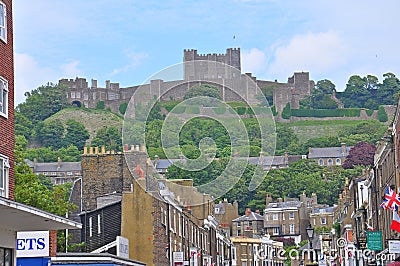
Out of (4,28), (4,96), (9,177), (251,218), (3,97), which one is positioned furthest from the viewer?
(251,218)

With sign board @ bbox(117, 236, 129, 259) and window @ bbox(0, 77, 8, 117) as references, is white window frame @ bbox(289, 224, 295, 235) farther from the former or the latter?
window @ bbox(0, 77, 8, 117)

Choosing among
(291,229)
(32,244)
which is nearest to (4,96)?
(32,244)

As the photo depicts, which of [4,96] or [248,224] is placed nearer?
[4,96]

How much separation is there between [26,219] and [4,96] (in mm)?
6679

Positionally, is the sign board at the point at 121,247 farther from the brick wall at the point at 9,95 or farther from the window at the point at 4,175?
the window at the point at 4,175

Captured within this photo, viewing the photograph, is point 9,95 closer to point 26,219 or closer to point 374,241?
point 26,219

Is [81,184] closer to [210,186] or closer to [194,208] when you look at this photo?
[194,208]

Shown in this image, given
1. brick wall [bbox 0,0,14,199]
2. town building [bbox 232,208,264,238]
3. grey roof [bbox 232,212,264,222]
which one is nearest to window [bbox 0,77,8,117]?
brick wall [bbox 0,0,14,199]

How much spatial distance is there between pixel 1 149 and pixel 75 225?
13.9ft

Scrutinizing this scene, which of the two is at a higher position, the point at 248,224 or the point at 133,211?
the point at 133,211

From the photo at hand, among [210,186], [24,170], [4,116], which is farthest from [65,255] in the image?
[210,186]

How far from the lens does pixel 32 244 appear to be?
29.3m

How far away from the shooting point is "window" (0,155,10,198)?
28828 mm

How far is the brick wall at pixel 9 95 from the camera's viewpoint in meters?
29.5
